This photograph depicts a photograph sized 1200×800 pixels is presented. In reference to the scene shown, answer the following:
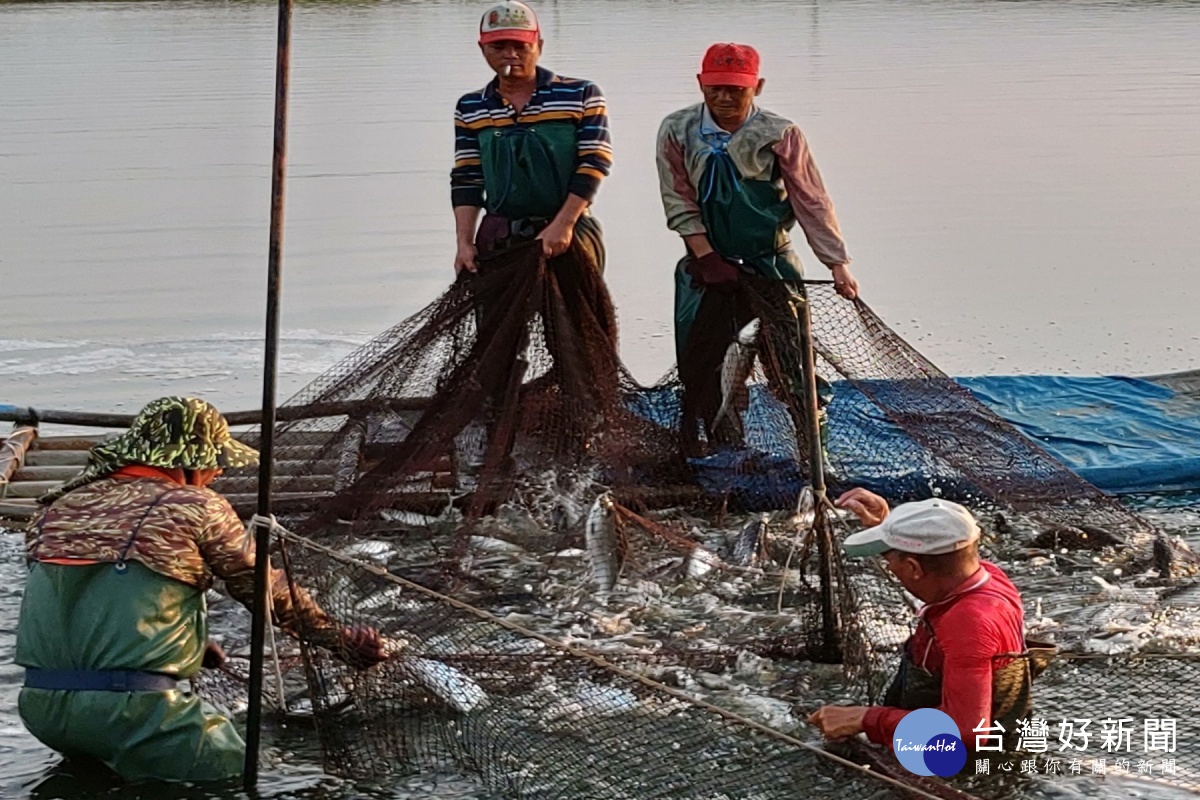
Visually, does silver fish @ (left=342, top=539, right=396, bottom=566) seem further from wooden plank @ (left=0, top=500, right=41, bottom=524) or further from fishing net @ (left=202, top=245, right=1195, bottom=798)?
wooden plank @ (left=0, top=500, right=41, bottom=524)

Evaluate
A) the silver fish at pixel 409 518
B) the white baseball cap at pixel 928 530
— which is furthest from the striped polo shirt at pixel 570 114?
the white baseball cap at pixel 928 530

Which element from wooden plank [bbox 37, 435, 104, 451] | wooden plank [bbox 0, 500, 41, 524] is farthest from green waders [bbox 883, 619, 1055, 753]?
wooden plank [bbox 37, 435, 104, 451]

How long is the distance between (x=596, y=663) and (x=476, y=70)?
20201 millimetres

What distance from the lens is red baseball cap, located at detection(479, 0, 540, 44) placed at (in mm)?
6250

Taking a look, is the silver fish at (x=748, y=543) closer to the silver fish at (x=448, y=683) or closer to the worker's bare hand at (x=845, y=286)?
the worker's bare hand at (x=845, y=286)

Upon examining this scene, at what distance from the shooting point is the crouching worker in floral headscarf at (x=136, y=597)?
4.14 m

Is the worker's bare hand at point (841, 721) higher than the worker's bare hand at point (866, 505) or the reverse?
the reverse

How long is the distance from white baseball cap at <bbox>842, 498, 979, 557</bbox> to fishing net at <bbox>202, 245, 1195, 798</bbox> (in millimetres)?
860

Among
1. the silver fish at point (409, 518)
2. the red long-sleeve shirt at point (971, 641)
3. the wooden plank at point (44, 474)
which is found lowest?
the wooden plank at point (44, 474)

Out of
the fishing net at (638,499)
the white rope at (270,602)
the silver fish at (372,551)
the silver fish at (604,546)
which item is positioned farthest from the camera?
the silver fish at (372,551)

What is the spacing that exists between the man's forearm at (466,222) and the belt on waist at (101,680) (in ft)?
8.94

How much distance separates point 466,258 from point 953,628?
3.02 m

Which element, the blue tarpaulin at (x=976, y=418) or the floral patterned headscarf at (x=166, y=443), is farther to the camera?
the blue tarpaulin at (x=976, y=418)

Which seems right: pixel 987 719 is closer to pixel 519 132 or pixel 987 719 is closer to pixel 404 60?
pixel 519 132
